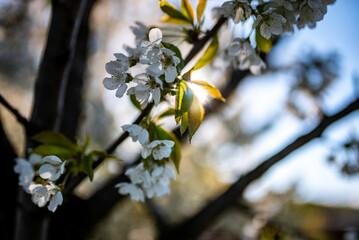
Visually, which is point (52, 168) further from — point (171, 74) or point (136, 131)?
point (171, 74)

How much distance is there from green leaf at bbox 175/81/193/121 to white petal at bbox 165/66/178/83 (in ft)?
0.09

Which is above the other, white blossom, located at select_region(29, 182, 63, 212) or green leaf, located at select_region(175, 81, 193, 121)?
green leaf, located at select_region(175, 81, 193, 121)

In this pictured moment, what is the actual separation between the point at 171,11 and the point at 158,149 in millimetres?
334

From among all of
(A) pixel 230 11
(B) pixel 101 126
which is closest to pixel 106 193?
(A) pixel 230 11

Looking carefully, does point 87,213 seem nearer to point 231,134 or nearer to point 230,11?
point 230,11

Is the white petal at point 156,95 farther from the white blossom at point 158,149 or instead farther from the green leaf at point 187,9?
the green leaf at point 187,9

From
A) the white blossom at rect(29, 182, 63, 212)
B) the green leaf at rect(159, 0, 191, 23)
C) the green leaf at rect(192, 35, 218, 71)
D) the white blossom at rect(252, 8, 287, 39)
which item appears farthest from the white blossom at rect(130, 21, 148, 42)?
the white blossom at rect(29, 182, 63, 212)

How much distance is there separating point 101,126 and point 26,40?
1.68 meters

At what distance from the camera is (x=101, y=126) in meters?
4.59

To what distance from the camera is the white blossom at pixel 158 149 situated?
547 mm

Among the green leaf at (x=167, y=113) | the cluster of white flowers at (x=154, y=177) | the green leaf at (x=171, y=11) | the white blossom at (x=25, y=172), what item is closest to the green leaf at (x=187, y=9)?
the green leaf at (x=171, y=11)

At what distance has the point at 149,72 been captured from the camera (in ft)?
1.59

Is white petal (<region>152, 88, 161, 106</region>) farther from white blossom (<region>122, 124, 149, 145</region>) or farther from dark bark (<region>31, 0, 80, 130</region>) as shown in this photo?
dark bark (<region>31, 0, 80, 130</region>)

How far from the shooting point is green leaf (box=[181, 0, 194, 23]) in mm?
658
